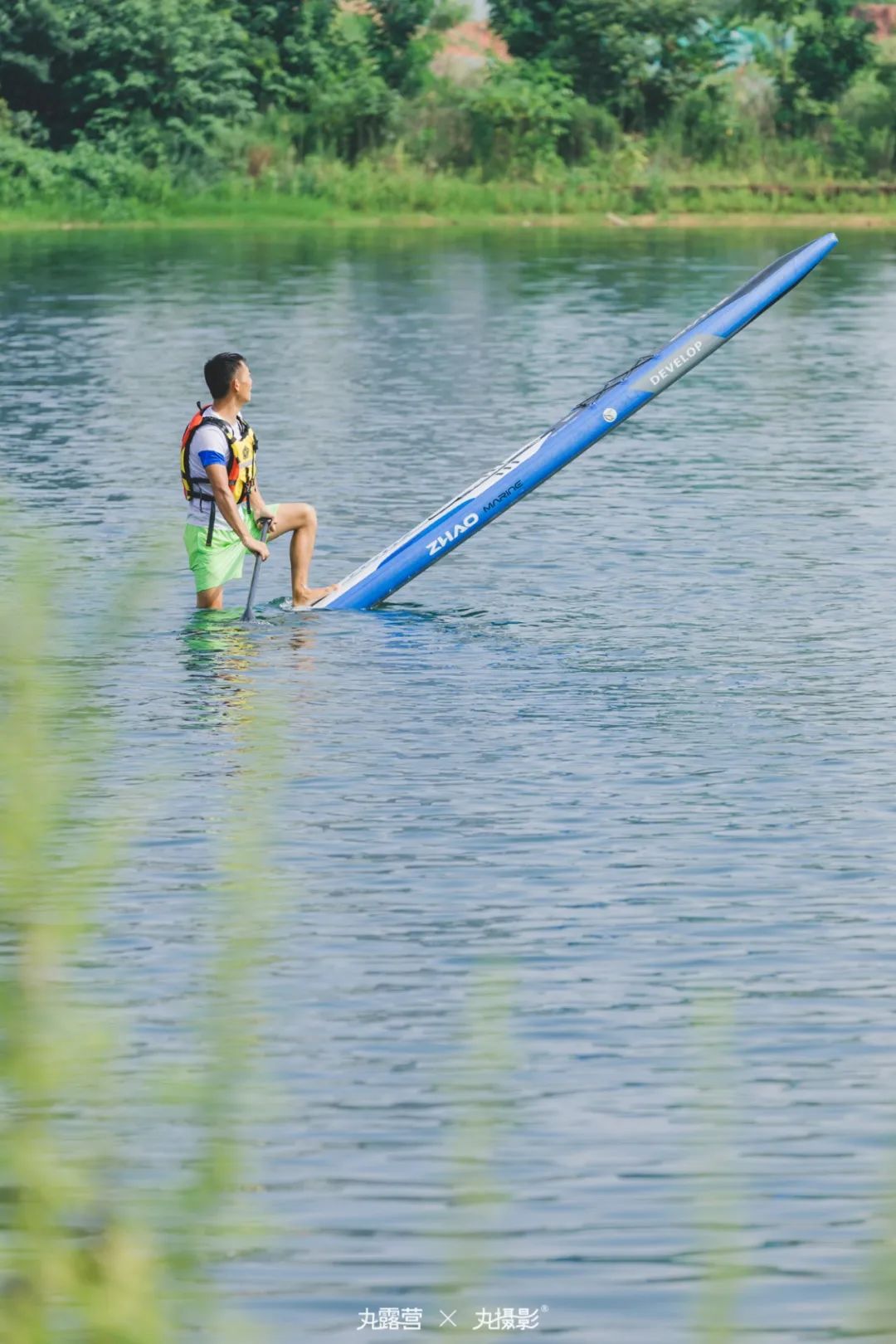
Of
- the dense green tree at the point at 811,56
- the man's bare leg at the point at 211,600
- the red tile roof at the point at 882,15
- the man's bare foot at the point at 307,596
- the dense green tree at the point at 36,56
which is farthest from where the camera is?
the red tile roof at the point at 882,15

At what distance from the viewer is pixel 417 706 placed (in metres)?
12.4

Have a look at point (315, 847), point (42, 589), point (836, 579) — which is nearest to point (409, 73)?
point (836, 579)

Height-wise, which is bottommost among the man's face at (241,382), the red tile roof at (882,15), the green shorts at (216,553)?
the green shorts at (216,553)

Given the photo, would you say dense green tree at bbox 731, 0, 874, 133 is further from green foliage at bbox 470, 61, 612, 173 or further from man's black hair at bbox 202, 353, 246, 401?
man's black hair at bbox 202, 353, 246, 401

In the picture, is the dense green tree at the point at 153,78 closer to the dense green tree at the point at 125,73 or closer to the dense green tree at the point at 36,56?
the dense green tree at the point at 125,73

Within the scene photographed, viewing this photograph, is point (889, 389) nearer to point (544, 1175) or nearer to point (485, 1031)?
point (544, 1175)

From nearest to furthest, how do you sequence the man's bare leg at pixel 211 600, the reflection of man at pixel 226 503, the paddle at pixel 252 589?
the reflection of man at pixel 226 503 < the paddle at pixel 252 589 < the man's bare leg at pixel 211 600

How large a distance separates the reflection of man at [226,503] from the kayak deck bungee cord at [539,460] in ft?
0.98

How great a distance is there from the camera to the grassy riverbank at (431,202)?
184 feet

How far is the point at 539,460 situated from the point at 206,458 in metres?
1.93

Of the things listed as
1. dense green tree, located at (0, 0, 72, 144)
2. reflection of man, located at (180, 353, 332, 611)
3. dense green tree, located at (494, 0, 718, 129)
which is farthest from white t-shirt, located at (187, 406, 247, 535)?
dense green tree, located at (494, 0, 718, 129)

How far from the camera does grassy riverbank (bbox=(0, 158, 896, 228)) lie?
56156mm

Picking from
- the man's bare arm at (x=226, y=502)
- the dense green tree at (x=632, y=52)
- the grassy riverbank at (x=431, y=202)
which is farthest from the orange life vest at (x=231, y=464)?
the dense green tree at (x=632, y=52)

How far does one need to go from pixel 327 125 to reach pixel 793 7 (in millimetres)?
13105
